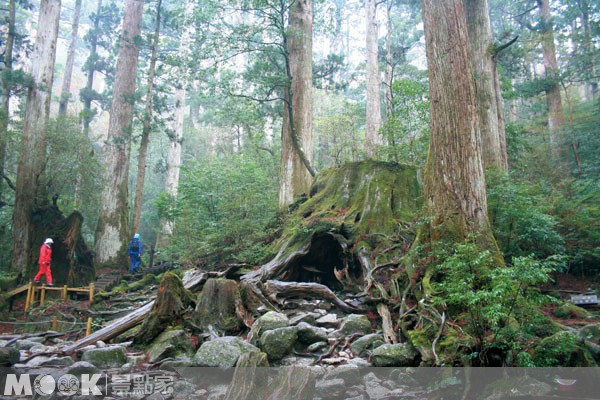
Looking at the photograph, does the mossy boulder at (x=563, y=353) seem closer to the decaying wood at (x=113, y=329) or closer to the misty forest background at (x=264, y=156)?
the misty forest background at (x=264, y=156)

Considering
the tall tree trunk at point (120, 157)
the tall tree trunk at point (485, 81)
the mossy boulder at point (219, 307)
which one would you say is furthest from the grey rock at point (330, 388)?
the tall tree trunk at point (120, 157)

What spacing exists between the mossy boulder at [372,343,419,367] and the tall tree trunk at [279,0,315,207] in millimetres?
8268

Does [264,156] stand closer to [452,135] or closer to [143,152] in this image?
[143,152]

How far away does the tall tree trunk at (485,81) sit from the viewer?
33.1 feet

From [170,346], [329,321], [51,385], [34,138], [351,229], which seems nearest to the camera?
[51,385]

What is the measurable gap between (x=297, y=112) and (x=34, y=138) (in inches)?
340

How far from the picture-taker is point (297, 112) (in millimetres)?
13516

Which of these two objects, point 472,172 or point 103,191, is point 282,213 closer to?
point 472,172

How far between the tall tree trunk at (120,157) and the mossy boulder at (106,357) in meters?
12.9

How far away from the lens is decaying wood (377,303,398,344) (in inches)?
198

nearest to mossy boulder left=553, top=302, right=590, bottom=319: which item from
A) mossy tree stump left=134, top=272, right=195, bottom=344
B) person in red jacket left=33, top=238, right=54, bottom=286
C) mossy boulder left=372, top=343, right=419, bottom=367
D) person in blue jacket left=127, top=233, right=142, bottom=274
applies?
mossy boulder left=372, top=343, right=419, bottom=367

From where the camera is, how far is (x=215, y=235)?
10680 mm

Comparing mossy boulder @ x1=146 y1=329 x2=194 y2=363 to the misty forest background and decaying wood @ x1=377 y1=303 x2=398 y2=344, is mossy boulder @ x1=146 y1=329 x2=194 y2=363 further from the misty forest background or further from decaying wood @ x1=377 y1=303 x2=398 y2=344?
the misty forest background

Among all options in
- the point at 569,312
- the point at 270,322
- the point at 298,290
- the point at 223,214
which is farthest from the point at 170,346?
the point at 223,214
